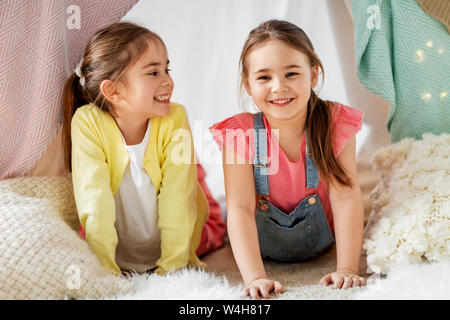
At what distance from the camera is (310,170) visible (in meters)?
1.33

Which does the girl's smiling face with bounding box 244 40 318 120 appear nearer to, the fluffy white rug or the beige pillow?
the fluffy white rug

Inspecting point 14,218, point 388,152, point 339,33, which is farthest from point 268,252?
point 339,33

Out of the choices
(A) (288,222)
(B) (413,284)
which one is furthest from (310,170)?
(B) (413,284)

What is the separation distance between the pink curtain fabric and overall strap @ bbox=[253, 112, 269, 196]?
0.51 metres

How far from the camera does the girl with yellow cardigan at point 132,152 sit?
1.29 metres

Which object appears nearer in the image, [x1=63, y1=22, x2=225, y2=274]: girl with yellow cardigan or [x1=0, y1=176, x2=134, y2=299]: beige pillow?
[x1=0, y1=176, x2=134, y2=299]: beige pillow

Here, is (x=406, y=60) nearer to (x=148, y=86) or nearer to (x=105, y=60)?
(x=148, y=86)

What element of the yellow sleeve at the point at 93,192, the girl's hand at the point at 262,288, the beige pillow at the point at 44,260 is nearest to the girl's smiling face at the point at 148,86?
the yellow sleeve at the point at 93,192

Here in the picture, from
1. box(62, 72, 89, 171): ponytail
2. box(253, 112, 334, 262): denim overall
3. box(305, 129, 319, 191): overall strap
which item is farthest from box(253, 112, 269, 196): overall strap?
box(62, 72, 89, 171): ponytail

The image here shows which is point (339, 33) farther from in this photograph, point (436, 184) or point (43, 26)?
point (43, 26)

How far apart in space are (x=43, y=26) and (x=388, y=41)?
988mm

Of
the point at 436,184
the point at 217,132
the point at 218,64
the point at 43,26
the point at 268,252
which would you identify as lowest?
the point at 268,252

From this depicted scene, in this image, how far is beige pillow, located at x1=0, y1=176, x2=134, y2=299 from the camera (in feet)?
3.48
